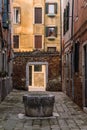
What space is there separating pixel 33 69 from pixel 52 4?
6.91 m

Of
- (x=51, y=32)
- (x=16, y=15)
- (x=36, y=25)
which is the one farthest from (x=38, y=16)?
(x=16, y=15)

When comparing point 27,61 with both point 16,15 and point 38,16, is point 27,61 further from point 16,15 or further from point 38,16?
point 38,16

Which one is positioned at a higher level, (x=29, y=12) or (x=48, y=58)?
(x=29, y=12)

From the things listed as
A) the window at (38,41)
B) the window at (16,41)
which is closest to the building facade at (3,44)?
the window at (16,41)

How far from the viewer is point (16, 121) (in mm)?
13961

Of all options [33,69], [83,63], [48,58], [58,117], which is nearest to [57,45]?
[33,69]

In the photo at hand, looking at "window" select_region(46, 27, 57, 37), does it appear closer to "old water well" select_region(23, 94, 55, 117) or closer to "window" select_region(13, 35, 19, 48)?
"window" select_region(13, 35, 19, 48)

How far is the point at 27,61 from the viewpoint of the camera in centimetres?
3700

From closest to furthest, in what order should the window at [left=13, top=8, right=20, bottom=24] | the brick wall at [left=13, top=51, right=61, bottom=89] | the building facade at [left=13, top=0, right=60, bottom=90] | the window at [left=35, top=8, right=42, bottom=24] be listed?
1. the brick wall at [left=13, top=51, right=61, bottom=89]
2. the window at [left=13, top=8, right=20, bottom=24]
3. the building facade at [left=13, top=0, right=60, bottom=90]
4. the window at [left=35, top=8, right=42, bottom=24]

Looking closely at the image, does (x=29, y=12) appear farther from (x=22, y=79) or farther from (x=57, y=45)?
(x=22, y=79)

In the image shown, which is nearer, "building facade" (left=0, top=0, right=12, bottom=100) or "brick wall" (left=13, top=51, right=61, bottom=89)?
"building facade" (left=0, top=0, right=12, bottom=100)

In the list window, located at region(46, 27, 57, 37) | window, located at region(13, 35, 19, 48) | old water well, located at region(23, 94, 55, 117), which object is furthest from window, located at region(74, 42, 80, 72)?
window, located at region(46, 27, 57, 37)

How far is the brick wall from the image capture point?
1443 inches

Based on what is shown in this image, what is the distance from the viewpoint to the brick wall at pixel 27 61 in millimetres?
36656
